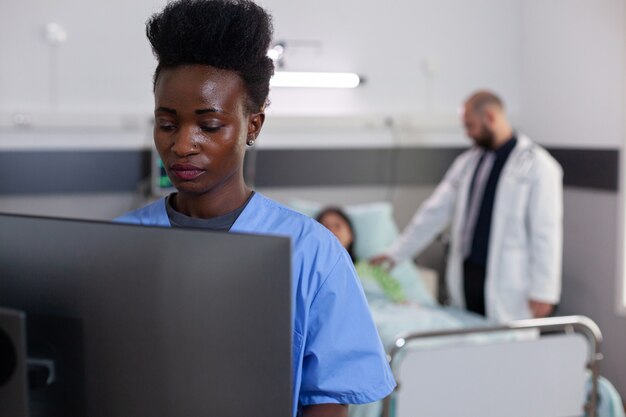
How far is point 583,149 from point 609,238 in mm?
459

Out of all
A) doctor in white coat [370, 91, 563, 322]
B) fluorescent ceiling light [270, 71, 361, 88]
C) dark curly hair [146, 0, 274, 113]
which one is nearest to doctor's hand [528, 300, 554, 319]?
doctor in white coat [370, 91, 563, 322]

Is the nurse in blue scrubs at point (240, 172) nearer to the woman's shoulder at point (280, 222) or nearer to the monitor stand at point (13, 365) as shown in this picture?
the woman's shoulder at point (280, 222)

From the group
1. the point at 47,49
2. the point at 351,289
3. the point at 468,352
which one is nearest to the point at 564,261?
the point at 468,352

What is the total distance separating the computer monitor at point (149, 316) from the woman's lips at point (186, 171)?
0.21 m

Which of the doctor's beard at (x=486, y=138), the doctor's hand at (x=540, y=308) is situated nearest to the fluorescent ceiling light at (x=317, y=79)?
the doctor's beard at (x=486, y=138)

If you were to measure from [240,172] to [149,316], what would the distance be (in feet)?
1.15

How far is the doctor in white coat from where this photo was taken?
12.4 feet

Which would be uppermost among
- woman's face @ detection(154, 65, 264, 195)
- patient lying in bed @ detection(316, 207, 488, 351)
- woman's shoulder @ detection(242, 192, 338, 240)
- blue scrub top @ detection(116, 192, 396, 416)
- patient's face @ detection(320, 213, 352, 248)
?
woman's face @ detection(154, 65, 264, 195)

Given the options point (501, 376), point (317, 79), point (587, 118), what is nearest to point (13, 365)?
point (501, 376)

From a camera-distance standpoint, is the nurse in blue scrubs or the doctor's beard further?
the doctor's beard

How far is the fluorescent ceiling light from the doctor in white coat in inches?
28.7

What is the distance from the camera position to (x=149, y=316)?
94cm

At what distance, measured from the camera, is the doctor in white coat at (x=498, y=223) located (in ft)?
12.4

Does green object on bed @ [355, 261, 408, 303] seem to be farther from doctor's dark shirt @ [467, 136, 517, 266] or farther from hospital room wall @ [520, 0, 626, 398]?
hospital room wall @ [520, 0, 626, 398]
